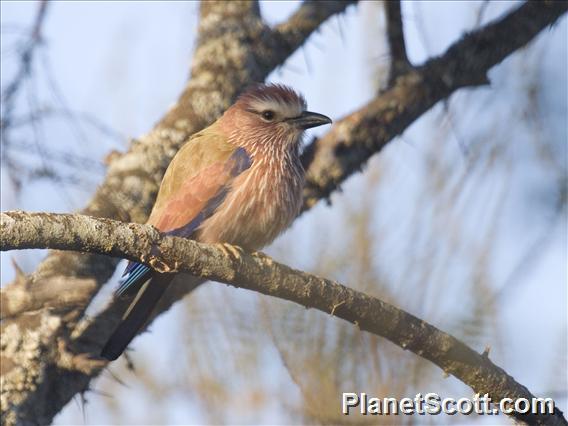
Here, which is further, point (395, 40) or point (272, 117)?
point (395, 40)

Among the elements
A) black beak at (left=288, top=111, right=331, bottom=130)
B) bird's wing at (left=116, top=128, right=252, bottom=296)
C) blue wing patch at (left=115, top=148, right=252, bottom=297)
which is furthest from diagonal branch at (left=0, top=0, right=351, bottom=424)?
black beak at (left=288, top=111, right=331, bottom=130)

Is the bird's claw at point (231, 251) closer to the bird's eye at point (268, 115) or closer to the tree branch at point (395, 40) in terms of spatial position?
the bird's eye at point (268, 115)

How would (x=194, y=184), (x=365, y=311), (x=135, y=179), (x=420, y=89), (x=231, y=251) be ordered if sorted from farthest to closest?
1. (x=420, y=89)
2. (x=135, y=179)
3. (x=194, y=184)
4. (x=231, y=251)
5. (x=365, y=311)

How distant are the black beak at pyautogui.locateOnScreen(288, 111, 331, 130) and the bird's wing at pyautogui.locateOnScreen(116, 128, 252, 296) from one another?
1.66 feet

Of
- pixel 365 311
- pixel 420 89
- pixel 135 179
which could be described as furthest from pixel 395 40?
pixel 365 311

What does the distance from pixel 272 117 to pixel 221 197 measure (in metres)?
0.94

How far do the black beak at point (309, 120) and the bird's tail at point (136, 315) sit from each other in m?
1.29

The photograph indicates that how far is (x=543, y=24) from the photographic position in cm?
645

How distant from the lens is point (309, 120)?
6016mm

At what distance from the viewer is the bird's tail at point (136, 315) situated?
515 centimetres

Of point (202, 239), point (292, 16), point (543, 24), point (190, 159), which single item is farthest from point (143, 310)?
point (543, 24)

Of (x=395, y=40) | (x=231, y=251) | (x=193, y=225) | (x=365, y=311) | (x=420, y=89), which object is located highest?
(x=395, y=40)

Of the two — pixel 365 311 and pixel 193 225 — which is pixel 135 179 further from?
pixel 365 311

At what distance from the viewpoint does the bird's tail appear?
515 cm
